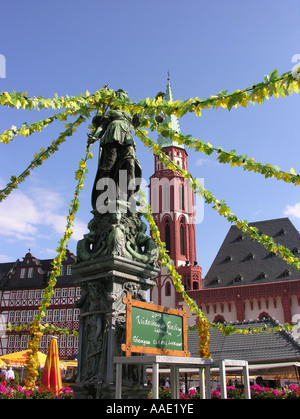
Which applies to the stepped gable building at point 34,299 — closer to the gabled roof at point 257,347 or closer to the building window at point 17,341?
the building window at point 17,341

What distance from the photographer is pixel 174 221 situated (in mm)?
51406

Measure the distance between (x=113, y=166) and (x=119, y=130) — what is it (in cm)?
56

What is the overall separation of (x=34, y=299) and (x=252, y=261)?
87.6 feet

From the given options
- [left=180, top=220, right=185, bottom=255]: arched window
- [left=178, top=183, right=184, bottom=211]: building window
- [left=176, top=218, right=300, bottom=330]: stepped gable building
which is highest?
[left=178, top=183, right=184, bottom=211]: building window

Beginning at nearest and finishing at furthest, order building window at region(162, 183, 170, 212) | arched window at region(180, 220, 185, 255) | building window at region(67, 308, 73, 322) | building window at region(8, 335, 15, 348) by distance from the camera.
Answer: building window at region(67, 308, 73, 322)
building window at region(8, 335, 15, 348)
arched window at region(180, 220, 185, 255)
building window at region(162, 183, 170, 212)

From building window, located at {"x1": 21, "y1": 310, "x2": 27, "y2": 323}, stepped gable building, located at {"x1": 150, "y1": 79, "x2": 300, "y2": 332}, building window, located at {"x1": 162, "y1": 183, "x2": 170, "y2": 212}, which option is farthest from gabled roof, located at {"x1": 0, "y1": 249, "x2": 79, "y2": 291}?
building window, located at {"x1": 162, "y1": 183, "x2": 170, "y2": 212}

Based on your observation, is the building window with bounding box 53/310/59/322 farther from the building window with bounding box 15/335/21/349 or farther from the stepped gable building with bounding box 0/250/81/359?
the building window with bounding box 15/335/21/349

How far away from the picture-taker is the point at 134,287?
17.1 ft

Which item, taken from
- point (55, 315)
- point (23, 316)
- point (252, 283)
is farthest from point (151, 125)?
point (23, 316)

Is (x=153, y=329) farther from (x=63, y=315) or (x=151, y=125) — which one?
(x=63, y=315)

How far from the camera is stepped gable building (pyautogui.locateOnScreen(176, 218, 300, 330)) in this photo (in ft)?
133
